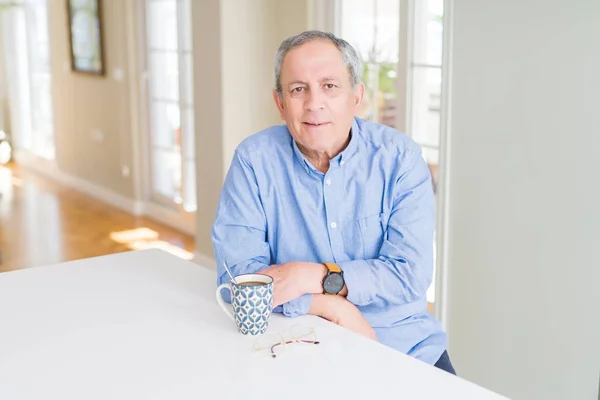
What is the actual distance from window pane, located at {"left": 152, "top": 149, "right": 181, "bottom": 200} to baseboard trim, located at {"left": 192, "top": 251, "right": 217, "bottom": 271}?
1176 millimetres

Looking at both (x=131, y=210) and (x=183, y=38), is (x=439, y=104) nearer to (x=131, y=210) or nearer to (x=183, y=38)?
(x=183, y=38)

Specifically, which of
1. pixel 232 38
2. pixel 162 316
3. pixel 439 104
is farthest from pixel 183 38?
pixel 162 316

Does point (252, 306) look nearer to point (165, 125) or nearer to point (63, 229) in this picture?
point (165, 125)

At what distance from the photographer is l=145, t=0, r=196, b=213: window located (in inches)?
206

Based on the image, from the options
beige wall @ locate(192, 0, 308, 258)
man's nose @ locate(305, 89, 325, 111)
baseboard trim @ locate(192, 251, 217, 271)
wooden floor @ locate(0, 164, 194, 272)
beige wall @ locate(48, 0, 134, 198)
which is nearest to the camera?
man's nose @ locate(305, 89, 325, 111)

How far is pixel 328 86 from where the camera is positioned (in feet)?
6.11

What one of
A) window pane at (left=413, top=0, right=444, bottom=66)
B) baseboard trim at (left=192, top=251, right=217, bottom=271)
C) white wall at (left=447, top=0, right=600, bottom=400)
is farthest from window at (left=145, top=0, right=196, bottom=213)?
white wall at (left=447, top=0, right=600, bottom=400)

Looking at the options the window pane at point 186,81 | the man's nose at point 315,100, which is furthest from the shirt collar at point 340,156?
the window pane at point 186,81

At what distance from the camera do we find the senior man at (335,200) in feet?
6.04

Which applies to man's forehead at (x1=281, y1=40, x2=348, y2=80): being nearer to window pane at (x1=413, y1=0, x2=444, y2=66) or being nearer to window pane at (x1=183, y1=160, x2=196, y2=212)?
window pane at (x1=413, y1=0, x2=444, y2=66)

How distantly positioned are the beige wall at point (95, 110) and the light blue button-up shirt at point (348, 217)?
4170mm

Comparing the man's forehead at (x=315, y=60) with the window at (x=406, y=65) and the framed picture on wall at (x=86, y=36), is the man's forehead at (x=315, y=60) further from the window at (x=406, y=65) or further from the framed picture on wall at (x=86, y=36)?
the framed picture on wall at (x=86, y=36)

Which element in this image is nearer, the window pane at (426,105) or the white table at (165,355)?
the white table at (165,355)

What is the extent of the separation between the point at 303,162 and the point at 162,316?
21.1 inches
